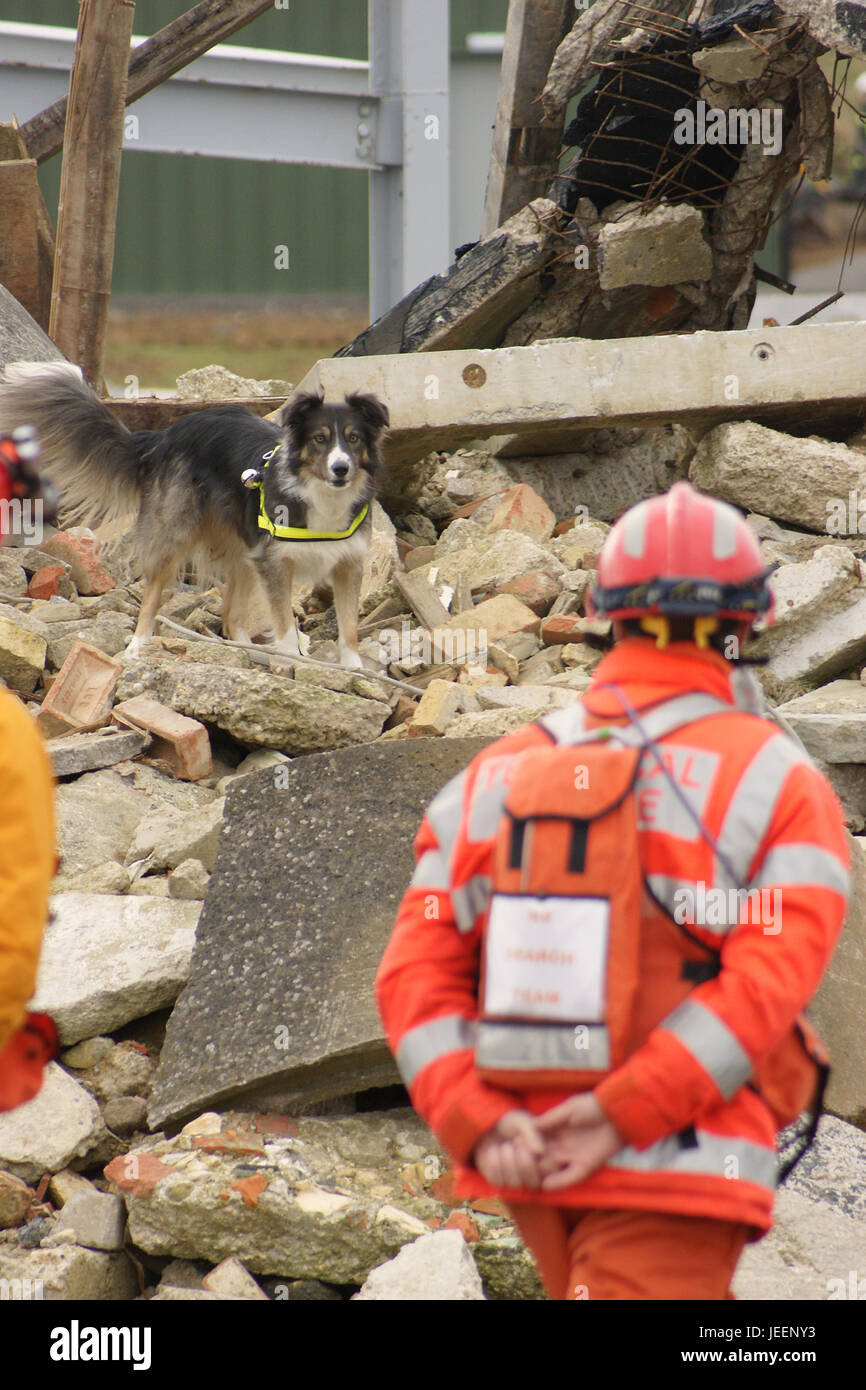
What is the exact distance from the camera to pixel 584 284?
9336mm

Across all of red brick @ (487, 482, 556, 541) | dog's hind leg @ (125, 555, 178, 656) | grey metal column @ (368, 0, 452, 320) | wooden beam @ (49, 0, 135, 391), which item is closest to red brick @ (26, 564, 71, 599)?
dog's hind leg @ (125, 555, 178, 656)

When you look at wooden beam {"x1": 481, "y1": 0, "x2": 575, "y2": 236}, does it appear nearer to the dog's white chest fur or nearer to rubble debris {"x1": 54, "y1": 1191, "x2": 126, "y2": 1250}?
the dog's white chest fur

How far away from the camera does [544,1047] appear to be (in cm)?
160

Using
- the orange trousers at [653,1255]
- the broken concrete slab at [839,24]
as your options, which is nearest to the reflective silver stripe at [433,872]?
the orange trousers at [653,1255]

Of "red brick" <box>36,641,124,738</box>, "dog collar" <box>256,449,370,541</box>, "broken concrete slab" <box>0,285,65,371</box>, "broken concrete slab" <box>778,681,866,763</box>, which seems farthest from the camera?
"broken concrete slab" <box>0,285,65,371</box>

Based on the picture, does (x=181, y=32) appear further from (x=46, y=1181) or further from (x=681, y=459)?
(x=46, y=1181)

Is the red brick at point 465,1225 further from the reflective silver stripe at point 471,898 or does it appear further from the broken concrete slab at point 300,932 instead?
the reflective silver stripe at point 471,898

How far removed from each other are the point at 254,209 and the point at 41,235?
6.23m

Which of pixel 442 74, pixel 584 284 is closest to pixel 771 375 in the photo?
pixel 584 284

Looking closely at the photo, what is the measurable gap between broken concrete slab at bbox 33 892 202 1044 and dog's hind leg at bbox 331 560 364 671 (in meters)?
2.91

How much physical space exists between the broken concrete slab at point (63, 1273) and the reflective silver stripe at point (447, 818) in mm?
1732

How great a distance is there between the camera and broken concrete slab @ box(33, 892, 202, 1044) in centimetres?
365
